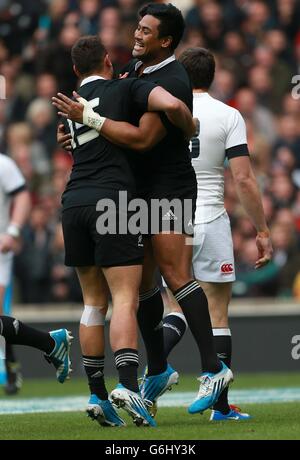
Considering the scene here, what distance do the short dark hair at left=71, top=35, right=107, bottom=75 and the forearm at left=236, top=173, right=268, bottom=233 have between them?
4.11ft

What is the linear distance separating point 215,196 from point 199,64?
2.85 ft

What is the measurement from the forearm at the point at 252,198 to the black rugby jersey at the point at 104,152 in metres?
0.91

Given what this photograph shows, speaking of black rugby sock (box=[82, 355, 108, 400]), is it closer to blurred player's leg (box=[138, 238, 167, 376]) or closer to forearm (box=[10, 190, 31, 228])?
blurred player's leg (box=[138, 238, 167, 376])

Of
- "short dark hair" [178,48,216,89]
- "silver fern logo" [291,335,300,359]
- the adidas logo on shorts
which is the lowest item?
"silver fern logo" [291,335,300,359]

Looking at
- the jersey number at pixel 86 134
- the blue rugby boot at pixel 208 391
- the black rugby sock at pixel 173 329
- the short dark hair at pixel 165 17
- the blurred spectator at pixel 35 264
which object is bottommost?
the blurred spectator at pixel 35 264

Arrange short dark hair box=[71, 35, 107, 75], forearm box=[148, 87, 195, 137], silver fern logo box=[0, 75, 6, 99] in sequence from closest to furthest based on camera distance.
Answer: forearm box=[148, 87, 195, 137] < short dark hair box=[71, 35, 107, 75] < silver fern logo box=[0, 75, 6, 99]

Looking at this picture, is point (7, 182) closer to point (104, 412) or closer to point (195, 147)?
point (195, 147)

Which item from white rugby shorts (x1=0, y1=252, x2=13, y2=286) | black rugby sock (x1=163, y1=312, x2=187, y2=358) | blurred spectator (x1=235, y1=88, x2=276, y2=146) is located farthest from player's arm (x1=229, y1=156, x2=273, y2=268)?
blurred spectator (x1=235, y1=88, x2=276, y2=146)

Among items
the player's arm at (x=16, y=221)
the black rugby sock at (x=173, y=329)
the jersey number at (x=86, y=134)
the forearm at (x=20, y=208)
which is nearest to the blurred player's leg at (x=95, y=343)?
the jersey number at (x=86, y=134)

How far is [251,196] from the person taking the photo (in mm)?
8641

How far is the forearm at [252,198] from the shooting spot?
28.3ft

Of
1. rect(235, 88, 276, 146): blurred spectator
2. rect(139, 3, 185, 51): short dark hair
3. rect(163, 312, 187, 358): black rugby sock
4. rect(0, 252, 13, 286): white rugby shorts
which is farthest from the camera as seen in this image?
rect(235, 88, 276, 146): blurred spectator

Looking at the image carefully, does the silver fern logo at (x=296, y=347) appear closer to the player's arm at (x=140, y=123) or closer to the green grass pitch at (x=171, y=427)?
the green grass pitch at (x=171, y=427)

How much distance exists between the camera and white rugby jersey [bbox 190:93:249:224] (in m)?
8.70
